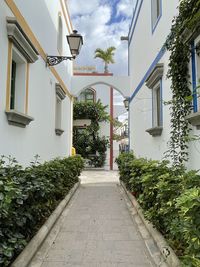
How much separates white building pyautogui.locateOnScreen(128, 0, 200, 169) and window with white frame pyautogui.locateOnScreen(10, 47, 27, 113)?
279cm

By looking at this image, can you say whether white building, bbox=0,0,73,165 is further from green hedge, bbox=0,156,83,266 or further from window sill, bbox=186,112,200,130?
window sill, bbox=186,112,200,130

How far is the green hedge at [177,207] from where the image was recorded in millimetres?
2197

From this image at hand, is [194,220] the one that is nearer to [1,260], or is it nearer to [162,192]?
[162,192]

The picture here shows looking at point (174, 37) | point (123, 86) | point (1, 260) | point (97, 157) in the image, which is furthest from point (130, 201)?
point (97, 157)

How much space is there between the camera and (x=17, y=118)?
4.68m

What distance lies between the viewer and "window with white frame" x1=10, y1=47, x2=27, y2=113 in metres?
5.19

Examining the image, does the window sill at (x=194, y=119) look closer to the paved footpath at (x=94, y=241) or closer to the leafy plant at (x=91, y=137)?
the paved footpath at (x=94, y=241)

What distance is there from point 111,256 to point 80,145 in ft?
48.3

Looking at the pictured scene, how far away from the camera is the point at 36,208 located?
3.66 meters

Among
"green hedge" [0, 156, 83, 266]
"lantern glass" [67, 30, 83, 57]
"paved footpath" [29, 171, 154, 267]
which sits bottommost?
"paved footpath" [29, 171, 154, 267]

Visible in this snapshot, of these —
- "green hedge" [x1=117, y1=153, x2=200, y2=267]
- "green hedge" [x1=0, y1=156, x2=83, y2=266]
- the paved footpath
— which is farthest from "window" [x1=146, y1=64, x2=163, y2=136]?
"green hedge" [x1=0, y1=156, x2=83, y2=266]

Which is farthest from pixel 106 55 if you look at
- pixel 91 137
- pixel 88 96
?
pixel 91 137

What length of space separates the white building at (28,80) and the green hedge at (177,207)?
2283mm

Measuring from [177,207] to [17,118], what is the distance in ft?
10.00
